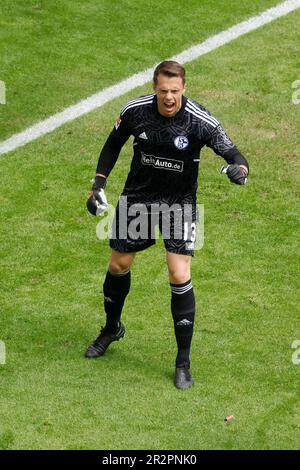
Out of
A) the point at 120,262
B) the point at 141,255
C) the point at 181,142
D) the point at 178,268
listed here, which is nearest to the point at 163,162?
the point at 181,142

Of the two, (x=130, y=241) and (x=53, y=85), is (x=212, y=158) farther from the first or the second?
(x=130, y=241)

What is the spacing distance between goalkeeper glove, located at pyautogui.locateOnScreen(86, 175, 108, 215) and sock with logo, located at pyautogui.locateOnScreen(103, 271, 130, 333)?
755 millimetres

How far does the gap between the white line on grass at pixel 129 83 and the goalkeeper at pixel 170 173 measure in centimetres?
482

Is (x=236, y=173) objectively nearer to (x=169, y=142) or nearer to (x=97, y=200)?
(x=169, y=142)

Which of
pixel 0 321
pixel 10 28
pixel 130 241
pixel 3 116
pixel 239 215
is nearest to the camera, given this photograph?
pixel 130 241

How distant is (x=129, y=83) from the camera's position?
1714 cm

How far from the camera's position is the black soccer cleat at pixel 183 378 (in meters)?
11.0

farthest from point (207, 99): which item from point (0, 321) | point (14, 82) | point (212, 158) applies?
point (0, 321)

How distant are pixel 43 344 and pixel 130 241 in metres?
1.42

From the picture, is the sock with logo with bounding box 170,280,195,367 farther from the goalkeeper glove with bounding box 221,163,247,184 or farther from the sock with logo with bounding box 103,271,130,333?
the goalkeeper glove with bounding box 221,163,247,184

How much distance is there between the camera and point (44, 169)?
49.7 feet

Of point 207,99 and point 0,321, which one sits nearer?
point 0,321

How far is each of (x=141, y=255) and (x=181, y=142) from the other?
9.67 ft

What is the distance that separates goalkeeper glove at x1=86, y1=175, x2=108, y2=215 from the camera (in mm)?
10844
